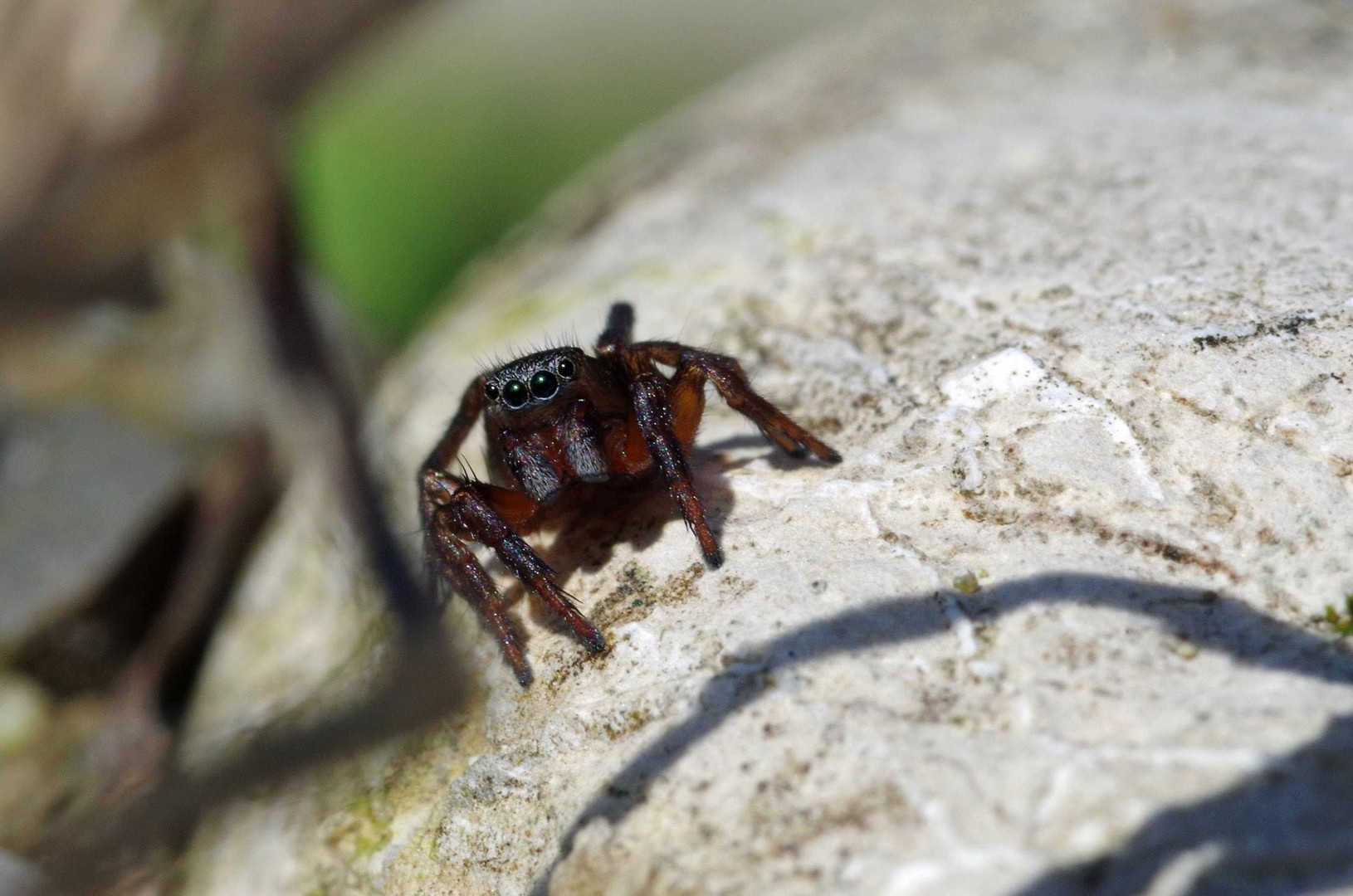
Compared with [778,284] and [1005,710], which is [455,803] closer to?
[1005,710]

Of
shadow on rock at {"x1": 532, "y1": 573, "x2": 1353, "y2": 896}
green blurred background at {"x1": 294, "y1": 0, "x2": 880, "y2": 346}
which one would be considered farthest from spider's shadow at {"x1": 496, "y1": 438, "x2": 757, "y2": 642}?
green blurred background at {"x1": 294, "y1": 0, "x2": 880, "y2": 346}

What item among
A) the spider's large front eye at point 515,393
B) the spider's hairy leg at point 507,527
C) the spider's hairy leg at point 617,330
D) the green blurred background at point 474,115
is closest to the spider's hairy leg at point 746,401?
the spider's hairy leg at point 617,330

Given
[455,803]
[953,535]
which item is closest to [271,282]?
[455,803]

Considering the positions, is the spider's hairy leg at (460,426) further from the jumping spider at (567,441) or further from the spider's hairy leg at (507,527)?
the spider's hairy leg at (507,527)

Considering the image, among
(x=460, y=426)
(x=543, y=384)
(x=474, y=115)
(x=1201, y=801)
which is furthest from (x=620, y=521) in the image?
(x=474, y=115)

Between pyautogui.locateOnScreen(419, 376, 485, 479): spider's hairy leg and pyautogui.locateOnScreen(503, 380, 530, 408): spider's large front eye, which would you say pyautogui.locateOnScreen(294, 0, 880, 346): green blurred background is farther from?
pyautogui.locateOnScreen(503, 380, 530, 408): spider's large front eye

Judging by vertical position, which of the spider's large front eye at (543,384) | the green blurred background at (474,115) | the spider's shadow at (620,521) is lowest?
the spider's shadow at (620,521)

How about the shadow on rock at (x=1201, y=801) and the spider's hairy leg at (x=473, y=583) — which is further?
the spider's hairy leg at (x=473, y=583)
